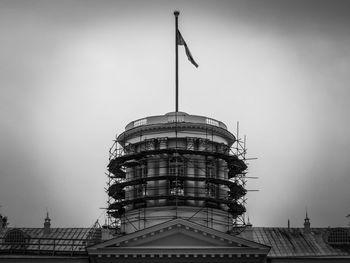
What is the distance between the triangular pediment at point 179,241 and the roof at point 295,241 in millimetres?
6463

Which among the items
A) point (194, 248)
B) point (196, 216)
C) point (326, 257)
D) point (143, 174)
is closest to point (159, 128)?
point (143, 174)

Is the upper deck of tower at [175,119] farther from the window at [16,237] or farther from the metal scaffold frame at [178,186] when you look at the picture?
the window at [16,237]

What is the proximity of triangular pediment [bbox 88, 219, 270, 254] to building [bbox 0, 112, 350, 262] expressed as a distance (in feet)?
10.1

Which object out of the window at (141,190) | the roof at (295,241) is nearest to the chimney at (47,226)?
the window at (141,190)

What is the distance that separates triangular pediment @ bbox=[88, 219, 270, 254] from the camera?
184 feet

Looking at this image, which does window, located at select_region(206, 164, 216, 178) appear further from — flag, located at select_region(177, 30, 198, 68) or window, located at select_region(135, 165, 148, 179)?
flag, located at select_region(177, 30, 198, 68)

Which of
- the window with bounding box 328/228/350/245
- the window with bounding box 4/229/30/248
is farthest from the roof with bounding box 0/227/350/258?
the window with bounding box 4/229/30/248

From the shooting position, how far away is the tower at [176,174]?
6331cm

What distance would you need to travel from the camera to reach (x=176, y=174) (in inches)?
2502

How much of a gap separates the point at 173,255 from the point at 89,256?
656 centimetres

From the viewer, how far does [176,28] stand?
226ft

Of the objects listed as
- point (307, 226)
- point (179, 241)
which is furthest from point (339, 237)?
point (179, 241)

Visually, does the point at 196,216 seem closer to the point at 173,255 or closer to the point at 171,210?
the point at 171,210

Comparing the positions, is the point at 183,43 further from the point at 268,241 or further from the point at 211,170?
the point at 268,241
